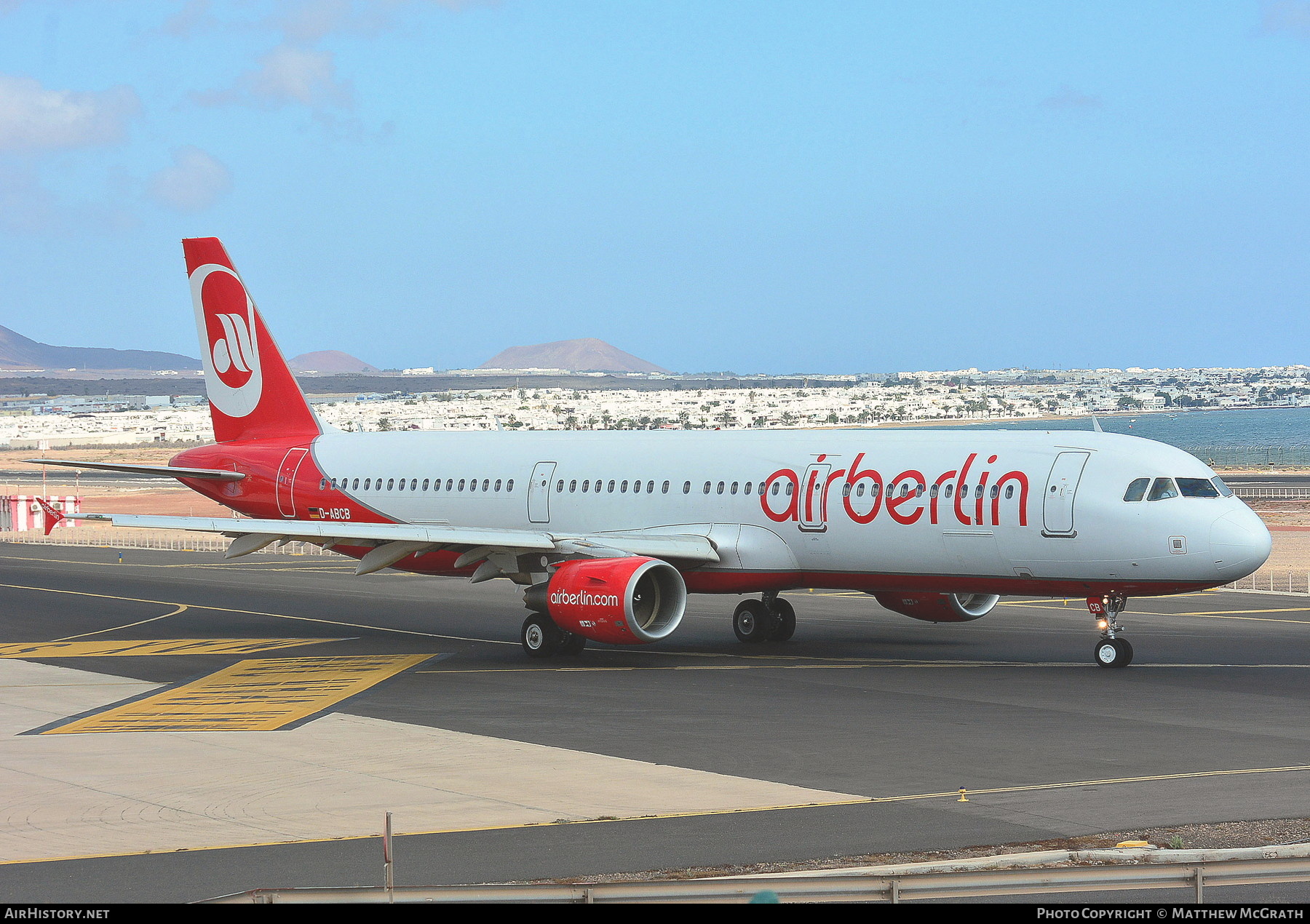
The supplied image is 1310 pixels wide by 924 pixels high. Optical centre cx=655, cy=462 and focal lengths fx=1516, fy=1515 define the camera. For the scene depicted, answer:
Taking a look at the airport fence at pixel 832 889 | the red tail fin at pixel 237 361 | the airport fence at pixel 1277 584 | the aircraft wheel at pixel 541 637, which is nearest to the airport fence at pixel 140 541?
the red tail fin at pixel 237 361

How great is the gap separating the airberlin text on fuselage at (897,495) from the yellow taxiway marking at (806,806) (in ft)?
32.3

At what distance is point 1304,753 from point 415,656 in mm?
18458

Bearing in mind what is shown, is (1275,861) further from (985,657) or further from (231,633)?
(231,633)

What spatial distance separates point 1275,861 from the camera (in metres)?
10.9

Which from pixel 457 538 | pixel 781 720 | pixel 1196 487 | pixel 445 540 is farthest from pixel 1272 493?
pixel 781 720

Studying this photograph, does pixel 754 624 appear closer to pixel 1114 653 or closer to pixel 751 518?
pixel 751 518

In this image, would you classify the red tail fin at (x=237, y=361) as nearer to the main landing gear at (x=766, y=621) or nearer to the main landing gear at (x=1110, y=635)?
the main landing gear at (x=766, y=621)

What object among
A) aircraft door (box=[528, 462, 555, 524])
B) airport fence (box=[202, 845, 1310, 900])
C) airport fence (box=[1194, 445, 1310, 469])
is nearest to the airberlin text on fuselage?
aircraft door (box=[528, 462, 555, 524])

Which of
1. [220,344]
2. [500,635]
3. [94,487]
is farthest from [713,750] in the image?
[94,487]

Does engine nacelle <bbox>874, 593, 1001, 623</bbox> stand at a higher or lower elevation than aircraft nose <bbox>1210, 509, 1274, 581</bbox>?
lower

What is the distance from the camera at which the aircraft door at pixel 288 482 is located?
129 feet

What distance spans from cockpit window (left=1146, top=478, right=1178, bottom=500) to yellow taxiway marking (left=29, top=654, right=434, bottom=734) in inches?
589

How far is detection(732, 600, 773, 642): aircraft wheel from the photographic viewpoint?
34.5 meters

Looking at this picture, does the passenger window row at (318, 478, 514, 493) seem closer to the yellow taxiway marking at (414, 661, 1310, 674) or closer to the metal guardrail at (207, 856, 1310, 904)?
the yellow taxiway marking at (414, 661, 1310, 674)
